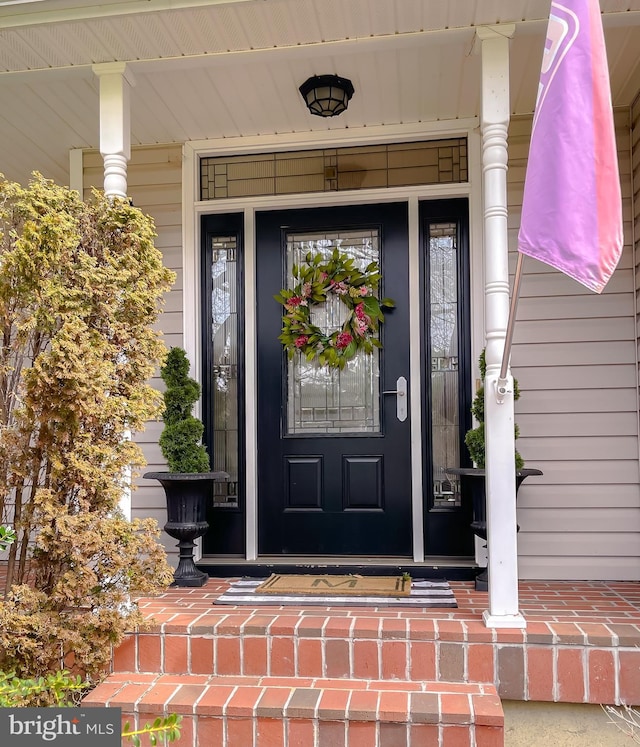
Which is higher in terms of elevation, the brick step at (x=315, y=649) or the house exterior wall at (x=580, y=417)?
the house exterior wall at (x=580, y=417)

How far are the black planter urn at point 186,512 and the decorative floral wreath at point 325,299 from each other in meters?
0.87

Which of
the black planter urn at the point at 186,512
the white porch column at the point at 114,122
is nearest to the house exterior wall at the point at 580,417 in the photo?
the black planter urn at the point at 186,512

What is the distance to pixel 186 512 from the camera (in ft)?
11.2

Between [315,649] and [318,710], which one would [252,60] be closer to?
[315,649]

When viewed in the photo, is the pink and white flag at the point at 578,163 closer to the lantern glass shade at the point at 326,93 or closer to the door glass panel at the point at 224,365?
the lantern glass shade at the point at 326,93

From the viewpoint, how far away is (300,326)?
150 inches

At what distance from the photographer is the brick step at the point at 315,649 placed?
8.14ft

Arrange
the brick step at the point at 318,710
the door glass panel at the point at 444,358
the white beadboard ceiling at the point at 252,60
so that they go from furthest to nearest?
1. the door glass panel at the point at 444,358
2. the white beadboard ceiling at the point at 252,60
3. the brick step at the point at 318,710

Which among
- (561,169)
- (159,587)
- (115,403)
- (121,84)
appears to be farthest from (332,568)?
(121,84)

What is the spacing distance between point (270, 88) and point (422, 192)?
0.96 metres

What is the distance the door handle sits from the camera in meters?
3.71

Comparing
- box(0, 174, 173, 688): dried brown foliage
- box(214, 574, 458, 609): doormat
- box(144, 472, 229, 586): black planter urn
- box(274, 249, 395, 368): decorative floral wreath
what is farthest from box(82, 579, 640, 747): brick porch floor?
box(274, 249, 395, 368): decorative floral wreath

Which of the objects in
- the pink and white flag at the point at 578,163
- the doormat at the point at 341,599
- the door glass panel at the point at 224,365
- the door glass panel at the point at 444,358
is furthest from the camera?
the door glass panel at the point at 224,365

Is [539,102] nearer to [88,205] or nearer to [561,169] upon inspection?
[561,169]
